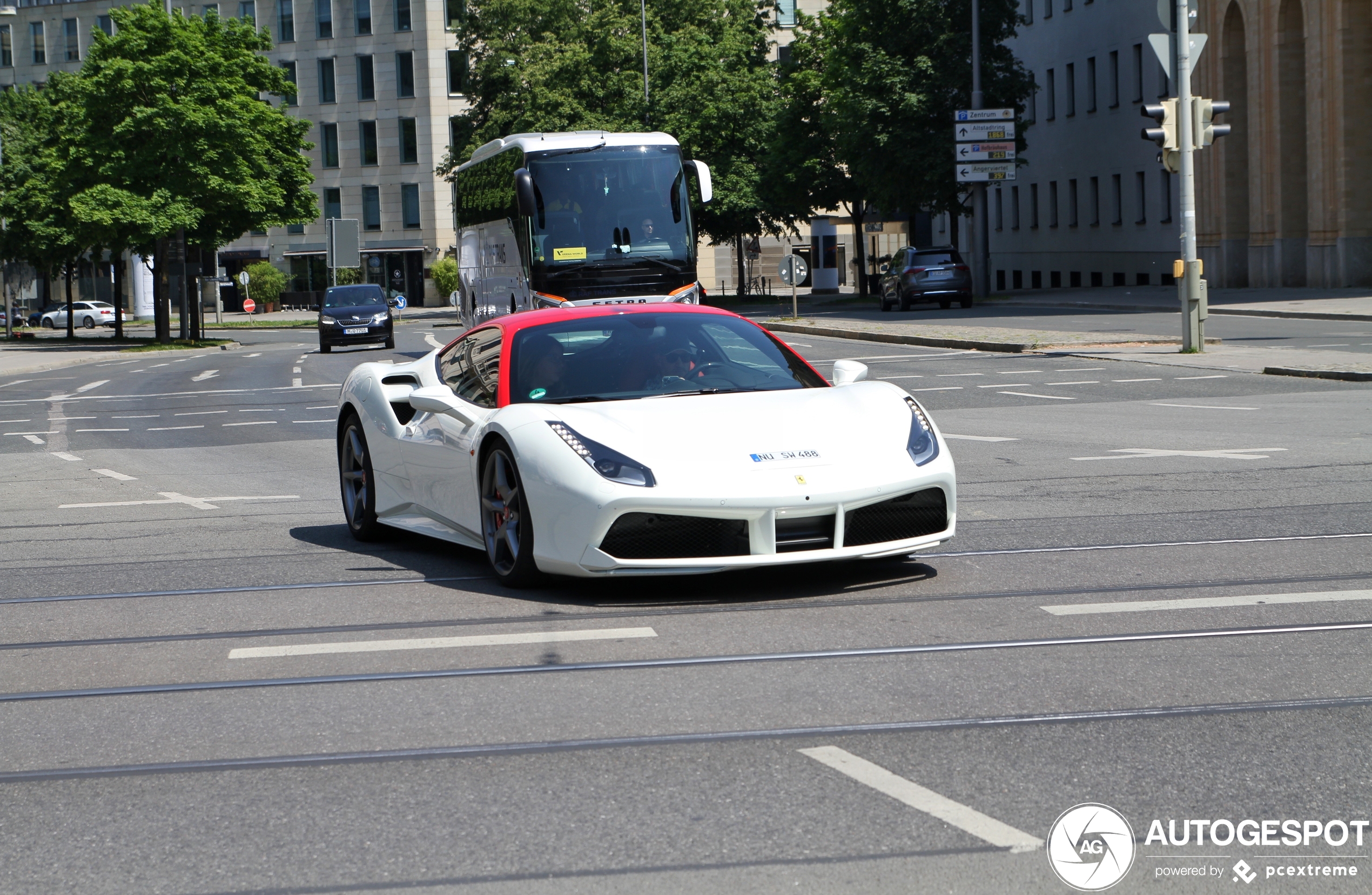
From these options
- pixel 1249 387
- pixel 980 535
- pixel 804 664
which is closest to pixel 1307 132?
pixel 1249 387

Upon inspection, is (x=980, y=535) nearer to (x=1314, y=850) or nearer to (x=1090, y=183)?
(x=1314, y=850)

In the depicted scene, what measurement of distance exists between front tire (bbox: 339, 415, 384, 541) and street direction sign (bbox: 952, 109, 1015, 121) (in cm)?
4135

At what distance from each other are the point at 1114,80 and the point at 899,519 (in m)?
54.7

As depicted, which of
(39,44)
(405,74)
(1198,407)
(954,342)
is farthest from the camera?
(39,44)

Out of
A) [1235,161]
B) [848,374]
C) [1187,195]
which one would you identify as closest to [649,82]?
[1235,161]

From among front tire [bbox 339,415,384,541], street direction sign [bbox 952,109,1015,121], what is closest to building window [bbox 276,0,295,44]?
street direction sign [bbox 952,109,1015,121]

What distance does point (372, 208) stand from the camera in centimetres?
9688

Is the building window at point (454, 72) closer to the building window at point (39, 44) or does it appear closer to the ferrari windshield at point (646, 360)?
the building window at point (39, 44)

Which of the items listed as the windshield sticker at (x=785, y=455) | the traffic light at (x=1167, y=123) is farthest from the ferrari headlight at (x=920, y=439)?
the traffic light at (x=1167, y=123)

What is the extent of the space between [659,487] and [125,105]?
49124 mm

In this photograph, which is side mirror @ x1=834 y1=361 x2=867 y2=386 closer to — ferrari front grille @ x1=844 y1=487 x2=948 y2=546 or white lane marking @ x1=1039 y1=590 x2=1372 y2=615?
ferrari front grille @ x1=844 y1=487 x2=948 y2=546

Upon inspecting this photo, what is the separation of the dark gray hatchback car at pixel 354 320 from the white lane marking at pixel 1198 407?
2754cm

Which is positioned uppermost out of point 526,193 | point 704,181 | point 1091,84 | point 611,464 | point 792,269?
point 1091,84

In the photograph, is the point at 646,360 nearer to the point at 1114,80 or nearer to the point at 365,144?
the point at 1114,80
